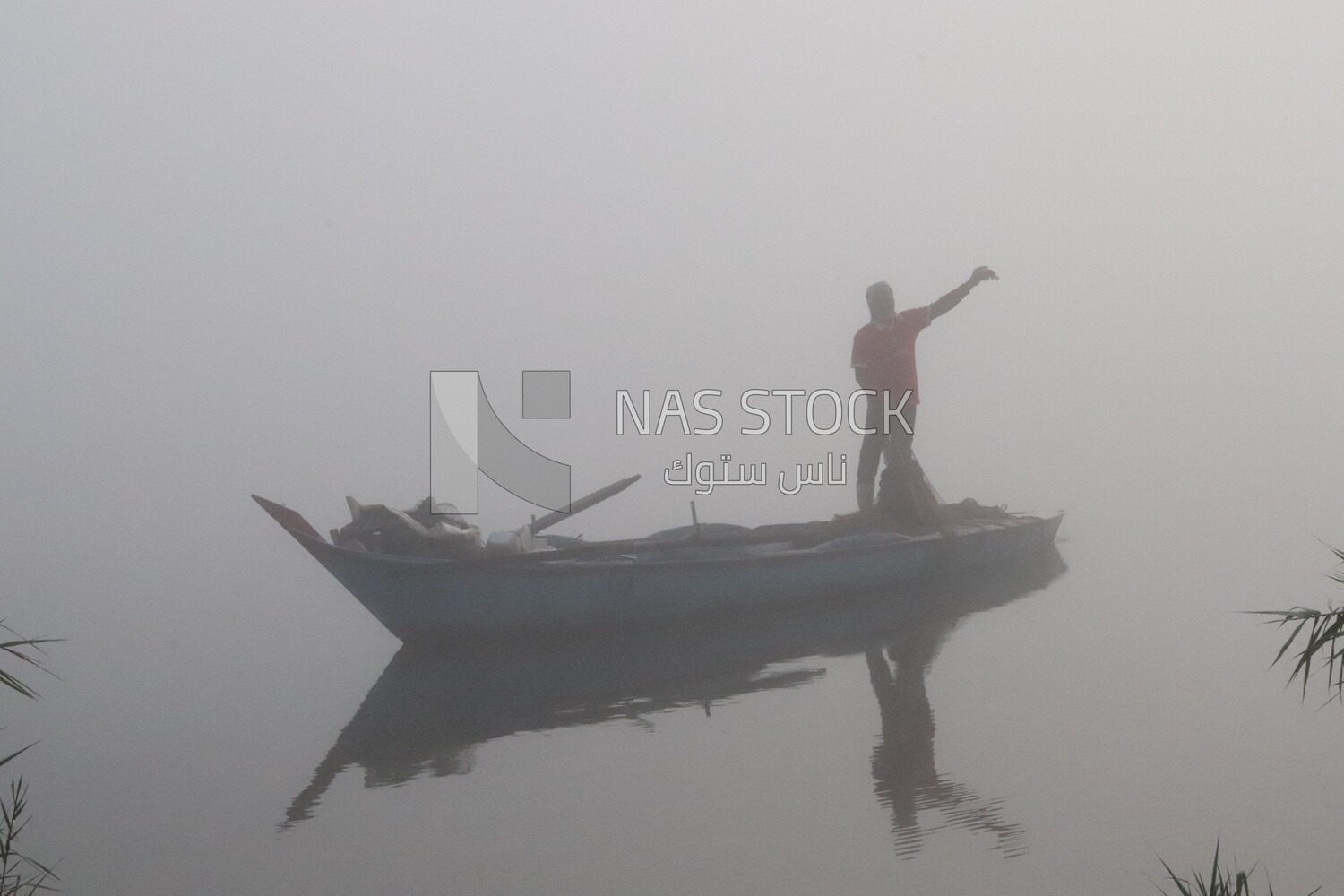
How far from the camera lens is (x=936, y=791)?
121 inches

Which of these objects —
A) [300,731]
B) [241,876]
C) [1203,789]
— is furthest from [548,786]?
[1203,789]

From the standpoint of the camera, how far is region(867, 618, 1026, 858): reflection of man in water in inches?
109

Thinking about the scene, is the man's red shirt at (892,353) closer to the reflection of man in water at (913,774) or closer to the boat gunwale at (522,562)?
the boat gunwale at (522,562)

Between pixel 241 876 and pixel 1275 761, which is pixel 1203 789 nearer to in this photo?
pixel 1275 761

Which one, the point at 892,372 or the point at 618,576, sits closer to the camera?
the point at 618,576

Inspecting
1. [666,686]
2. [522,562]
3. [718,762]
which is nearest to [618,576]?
[522,562]

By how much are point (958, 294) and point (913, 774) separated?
3581mm

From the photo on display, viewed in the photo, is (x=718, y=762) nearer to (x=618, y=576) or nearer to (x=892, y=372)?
(x=618, y=576)

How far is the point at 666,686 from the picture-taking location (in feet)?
14.7

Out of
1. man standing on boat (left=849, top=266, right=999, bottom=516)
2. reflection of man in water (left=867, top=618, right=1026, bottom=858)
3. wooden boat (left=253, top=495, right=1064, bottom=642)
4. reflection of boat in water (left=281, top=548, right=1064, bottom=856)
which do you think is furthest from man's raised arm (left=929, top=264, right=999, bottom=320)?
reflection of man in water (left=867, top=618, right=1026, bottom=858)

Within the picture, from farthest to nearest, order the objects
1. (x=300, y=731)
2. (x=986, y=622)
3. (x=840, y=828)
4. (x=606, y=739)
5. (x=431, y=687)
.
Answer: (x=986, y=622), (x=431, y=687), (x=300, y=731), (x=606, y=739), (x=840, y=828)

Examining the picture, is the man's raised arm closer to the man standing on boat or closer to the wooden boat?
the man standing on boat

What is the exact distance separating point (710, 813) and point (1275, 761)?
1.41 meters

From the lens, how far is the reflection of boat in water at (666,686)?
3273mm
